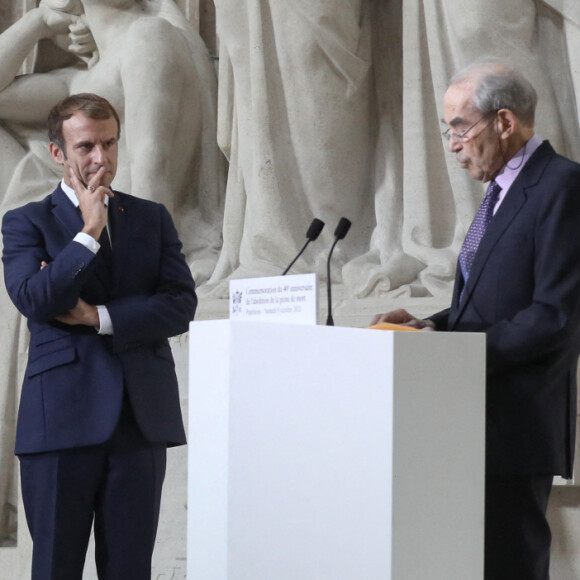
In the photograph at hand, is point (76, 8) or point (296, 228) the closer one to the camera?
point (296, 228)

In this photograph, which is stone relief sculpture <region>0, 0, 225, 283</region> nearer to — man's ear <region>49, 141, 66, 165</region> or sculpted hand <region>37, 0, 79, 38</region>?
sculpted hand <region>37, 0, 79, 38</region>

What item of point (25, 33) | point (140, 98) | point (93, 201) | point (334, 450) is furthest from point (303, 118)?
point (334, 450)

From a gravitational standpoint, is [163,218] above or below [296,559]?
above

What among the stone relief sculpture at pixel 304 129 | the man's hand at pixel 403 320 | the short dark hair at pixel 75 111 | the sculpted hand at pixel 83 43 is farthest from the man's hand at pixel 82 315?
the sculpted hand at pixel 83 43

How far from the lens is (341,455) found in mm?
1913

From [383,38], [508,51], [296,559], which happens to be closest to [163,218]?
[296,559]

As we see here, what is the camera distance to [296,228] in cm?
425

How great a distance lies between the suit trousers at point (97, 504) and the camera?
7.83 feet

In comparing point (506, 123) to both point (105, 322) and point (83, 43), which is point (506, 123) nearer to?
point (105, 322)

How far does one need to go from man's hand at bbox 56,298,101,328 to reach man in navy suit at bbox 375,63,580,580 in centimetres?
61

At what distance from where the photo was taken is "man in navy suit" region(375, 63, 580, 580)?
2.14 meters

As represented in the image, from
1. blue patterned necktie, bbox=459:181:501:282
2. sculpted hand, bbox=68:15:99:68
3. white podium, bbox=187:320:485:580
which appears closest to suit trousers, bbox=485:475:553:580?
white podium, bbox=187:320:485:580

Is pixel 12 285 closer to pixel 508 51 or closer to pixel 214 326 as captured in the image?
pixel 214 326

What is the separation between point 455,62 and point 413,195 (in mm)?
445
